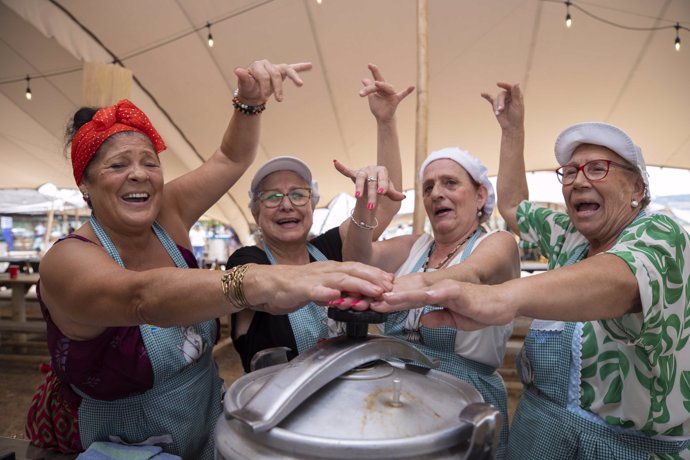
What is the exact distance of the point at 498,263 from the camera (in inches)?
60.3

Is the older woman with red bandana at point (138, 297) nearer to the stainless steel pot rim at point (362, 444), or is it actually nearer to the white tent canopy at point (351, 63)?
the stainless steel pot rim at point (362, 444)

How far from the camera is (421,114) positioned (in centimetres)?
359

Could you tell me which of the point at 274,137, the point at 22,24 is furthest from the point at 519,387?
the point at 22,24

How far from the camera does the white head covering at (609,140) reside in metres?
1.35

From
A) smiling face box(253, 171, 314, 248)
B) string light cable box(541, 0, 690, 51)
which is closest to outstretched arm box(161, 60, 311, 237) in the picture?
smiling face box(253, 171, 314, 248)

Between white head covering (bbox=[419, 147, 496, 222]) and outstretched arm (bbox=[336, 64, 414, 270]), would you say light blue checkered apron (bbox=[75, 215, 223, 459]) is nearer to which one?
outstretched arm (bbox=[336, 64, 414, 270])

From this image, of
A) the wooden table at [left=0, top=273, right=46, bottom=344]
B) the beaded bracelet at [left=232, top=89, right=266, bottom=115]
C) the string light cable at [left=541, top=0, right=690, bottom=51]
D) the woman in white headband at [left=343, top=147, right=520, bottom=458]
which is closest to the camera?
the woman in white headband at [left=343, top=147, right=520, bottom=458]

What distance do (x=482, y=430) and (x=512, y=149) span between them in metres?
1.53

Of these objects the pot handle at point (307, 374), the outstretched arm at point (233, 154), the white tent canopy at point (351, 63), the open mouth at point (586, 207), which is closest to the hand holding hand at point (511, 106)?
the open mouth at point (586, 207)

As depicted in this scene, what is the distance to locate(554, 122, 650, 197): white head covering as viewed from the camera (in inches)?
53.3

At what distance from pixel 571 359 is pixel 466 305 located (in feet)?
2.01

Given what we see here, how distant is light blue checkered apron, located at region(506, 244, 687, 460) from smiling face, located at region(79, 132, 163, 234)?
134cm

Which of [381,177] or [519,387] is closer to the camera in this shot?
[381,177]

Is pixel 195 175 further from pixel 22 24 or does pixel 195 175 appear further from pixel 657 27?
pixel 22 24
